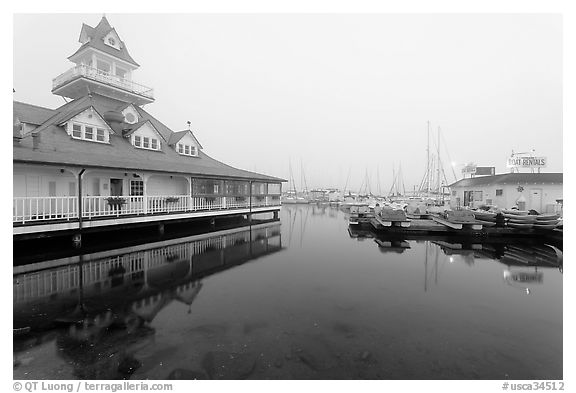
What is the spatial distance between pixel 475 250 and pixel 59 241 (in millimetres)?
21633

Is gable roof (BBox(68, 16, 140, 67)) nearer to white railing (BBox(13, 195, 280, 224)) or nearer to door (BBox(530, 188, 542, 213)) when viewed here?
white railing (BBox(13, 195, 280, 224))

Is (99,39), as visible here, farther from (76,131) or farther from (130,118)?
(76,131)

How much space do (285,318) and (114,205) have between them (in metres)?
13.6

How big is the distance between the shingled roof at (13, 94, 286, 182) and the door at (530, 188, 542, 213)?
81.9 ft

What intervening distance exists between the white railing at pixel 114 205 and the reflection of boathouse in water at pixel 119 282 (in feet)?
9.99

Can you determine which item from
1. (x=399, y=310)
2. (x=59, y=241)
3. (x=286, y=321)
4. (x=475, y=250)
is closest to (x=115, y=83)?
(x=59, y=241)

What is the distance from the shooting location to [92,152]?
15891mm

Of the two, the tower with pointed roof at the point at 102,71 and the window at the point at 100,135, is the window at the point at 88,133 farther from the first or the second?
the tower with pointed roof at the point at 102,71

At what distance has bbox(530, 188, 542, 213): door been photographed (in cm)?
2392

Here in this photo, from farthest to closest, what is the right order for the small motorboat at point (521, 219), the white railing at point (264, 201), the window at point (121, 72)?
the white railing at point (264, 201), the window at point (121, 72), the small motorboat at point (521, 219)

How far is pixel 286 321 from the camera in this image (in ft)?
19.1

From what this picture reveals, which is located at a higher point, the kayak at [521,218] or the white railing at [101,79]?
the white railing at [101,79]

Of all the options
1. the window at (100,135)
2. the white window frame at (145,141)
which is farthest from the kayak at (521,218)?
the window at (100,135)

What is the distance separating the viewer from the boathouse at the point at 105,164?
41.0 ft
